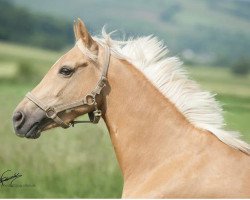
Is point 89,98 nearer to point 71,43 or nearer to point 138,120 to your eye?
point 138,120

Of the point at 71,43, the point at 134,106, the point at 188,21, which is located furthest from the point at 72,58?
the point at 71,43

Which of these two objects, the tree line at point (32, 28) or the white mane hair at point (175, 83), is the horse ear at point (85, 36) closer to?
the white mane hair at point (175, 83)

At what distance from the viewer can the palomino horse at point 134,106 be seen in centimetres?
392

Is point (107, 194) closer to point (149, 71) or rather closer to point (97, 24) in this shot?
point (149, 71)

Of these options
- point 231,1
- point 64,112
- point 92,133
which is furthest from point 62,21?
point 64,112

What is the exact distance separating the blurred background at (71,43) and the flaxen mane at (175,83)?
3.69 m

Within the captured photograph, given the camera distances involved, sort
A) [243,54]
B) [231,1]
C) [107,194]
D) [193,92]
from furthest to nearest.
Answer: [231,1], [243,54], [107,194], [193,92]

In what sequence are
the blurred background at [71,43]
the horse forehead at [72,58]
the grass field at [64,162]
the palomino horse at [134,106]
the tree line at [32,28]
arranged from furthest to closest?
the tree line at [32,28], the blurred background at [71,43], the grass field at [64,162], the horse forehead at [72,58], the palomino horse at [134,106]

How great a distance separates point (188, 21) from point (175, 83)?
10.2m

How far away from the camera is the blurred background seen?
770 cm

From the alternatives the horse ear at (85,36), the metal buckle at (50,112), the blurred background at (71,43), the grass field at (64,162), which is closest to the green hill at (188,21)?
the blurred background at (71,43)

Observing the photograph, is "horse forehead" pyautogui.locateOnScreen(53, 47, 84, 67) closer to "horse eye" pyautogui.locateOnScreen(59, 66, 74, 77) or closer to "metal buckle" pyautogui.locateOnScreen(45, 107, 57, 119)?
"horse eye" pyautogui.locateOnScreen(59, 66, 74, 77)

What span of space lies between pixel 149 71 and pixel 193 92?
34cm

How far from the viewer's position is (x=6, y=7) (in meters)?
14.6
